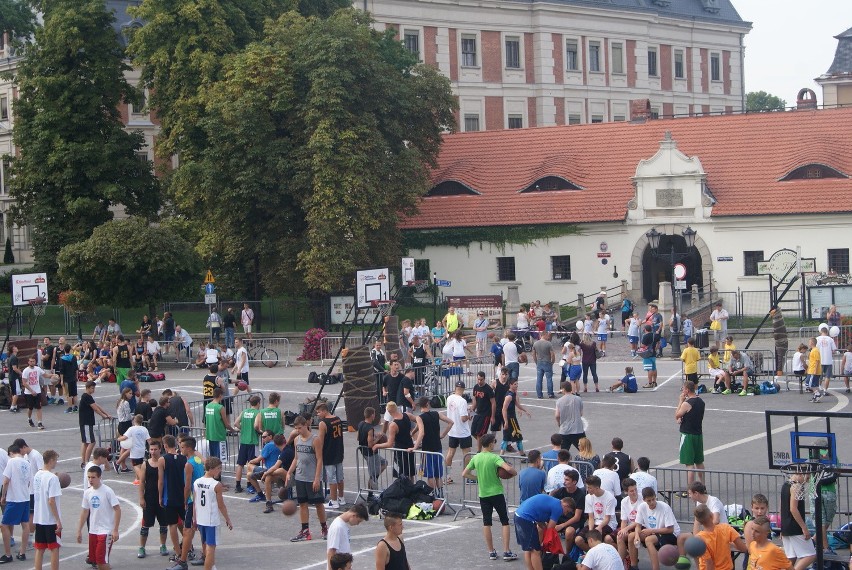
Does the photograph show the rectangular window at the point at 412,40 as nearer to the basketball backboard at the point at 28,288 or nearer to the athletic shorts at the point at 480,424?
the basketball backboard at the point at 28,288

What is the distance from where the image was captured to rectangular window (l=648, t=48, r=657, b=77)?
8125 centimetres

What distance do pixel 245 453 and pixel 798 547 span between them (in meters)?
9.94

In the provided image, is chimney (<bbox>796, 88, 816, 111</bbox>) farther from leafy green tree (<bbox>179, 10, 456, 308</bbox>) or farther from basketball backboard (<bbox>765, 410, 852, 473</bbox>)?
basketball backboard (<bbox>765, 410, 852, 473</bbox>)

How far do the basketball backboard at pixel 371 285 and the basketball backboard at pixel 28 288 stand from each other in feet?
37.5

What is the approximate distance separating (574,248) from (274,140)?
14.1 meters

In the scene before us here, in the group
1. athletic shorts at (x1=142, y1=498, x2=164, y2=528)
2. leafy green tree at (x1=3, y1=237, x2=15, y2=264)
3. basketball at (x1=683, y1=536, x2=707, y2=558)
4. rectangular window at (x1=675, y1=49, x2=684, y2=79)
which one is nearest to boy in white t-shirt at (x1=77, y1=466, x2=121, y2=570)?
athletic shorts at (x1=142, y1=498, x2=164, y2=528)

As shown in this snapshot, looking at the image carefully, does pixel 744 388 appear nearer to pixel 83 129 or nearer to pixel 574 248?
pixel 574 248

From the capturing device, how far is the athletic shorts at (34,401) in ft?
91.8

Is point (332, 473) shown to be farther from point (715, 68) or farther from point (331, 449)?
point (715, 68)

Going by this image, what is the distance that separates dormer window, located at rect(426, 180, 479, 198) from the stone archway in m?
8.28

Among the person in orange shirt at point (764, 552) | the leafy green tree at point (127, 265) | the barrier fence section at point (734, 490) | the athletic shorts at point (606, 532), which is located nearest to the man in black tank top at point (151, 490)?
the athletic shorts at point (606, 532)

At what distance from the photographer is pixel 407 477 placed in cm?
1844

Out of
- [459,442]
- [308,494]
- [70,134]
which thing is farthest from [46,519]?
[70,134]

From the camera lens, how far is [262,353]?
41.0 m
